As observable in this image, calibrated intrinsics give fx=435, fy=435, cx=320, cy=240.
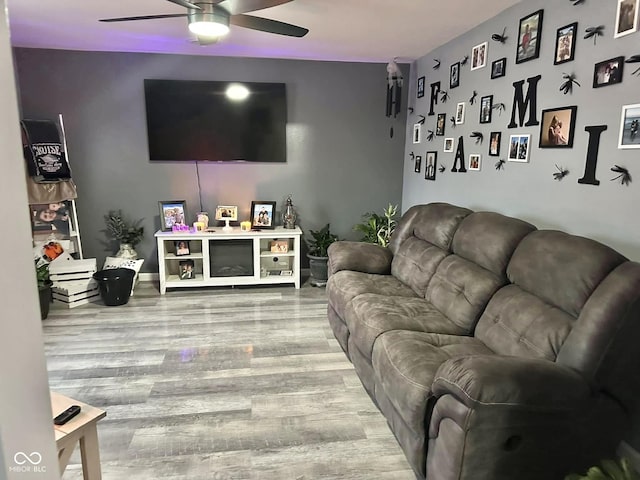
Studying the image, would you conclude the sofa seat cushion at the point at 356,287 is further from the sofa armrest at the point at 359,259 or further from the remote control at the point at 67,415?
the remote control at the point at 67,415

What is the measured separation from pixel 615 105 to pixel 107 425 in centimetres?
298

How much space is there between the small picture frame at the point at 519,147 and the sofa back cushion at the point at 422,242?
459 millimetres

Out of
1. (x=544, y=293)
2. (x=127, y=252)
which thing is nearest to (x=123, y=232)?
(x=127, y=252)

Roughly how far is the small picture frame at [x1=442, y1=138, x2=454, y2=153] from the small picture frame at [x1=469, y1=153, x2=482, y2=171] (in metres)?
0.35

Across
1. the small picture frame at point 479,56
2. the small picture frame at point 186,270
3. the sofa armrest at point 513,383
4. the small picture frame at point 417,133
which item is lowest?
the small picture frame at point 186,270

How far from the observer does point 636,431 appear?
1977mm

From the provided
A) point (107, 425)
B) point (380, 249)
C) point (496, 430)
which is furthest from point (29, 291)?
point (380, 249)

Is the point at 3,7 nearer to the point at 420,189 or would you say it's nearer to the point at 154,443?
the point at 154,443

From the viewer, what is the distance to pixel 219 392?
2543mm


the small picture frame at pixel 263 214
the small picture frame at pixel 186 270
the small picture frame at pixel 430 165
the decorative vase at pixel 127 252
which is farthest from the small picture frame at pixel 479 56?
the decorative vase at pixel 127 252

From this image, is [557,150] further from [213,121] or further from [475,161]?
[213,121]

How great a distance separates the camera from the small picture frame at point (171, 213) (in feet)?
14.4

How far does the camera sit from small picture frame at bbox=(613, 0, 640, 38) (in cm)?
196

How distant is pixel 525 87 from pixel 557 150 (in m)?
0.53
